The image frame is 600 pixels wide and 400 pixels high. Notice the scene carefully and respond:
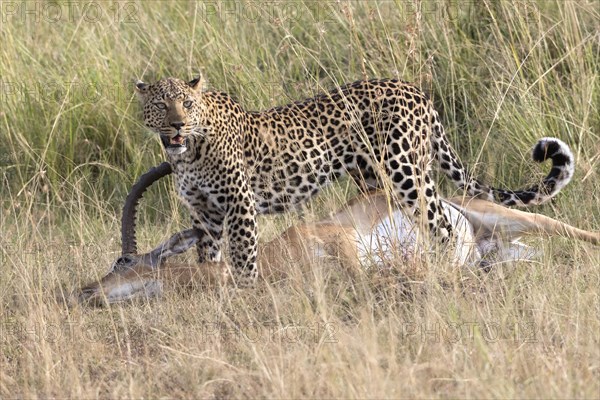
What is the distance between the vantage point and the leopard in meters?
6.72

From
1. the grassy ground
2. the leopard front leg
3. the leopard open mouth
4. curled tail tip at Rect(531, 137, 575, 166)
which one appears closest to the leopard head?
the leopard open mouth

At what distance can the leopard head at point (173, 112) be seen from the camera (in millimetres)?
6590

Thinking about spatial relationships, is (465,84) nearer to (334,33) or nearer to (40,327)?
(334,33)

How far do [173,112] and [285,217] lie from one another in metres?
1.50

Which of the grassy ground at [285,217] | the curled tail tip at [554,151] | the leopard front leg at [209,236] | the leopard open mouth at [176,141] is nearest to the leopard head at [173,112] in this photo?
the leopard open mouth at [176,141]

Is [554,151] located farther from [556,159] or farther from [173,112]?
[173,112]

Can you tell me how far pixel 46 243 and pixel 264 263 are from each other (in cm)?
154

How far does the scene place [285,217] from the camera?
307 inches

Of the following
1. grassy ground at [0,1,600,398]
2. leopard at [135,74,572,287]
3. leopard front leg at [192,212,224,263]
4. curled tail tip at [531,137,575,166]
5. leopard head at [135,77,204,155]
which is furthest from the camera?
leopard front leg at [192,212,224,263]

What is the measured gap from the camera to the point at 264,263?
22.5 ft

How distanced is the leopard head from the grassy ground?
88 cm

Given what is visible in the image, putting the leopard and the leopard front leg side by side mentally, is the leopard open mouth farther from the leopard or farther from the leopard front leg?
the leopard front leg

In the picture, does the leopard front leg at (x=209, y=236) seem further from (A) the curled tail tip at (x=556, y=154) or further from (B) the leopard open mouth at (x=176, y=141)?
(A) the curled tail tip at (x=556, y=154)

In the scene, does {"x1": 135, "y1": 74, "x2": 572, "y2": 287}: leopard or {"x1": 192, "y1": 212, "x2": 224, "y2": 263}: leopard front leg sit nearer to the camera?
{"x1": 135, "y1": 74, "x2": 572, "y2": 287}: leopard
